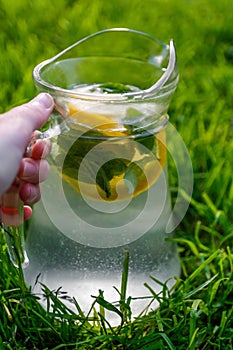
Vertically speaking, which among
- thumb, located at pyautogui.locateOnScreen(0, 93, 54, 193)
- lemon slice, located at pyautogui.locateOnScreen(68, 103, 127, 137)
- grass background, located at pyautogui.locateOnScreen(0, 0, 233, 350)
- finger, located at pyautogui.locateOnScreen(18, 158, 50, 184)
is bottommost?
grass background, located at pyautogui.locateOnScreen(0, 0, 233, 350)

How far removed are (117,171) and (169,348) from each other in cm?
25

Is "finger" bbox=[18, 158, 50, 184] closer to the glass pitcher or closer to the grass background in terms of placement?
the glass pitcher

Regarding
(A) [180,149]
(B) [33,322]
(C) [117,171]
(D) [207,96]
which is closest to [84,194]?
(C) [117,171]

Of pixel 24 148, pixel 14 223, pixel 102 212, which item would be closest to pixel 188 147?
pixel 102 212

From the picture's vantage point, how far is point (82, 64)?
1042mm

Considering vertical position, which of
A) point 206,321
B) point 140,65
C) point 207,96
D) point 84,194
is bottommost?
point 206,321

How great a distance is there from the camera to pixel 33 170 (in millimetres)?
817

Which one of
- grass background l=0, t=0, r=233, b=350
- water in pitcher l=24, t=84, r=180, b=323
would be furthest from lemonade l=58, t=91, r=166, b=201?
grass background l=0, t=0, r=233, b=350

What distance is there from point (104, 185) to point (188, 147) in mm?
504

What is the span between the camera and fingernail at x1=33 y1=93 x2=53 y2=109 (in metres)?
0.80

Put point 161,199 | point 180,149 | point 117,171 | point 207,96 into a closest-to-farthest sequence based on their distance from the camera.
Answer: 1. point 117,171
2. point 161,199
3. point 180,149
4. point 207,96

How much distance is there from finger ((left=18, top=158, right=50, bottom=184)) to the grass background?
17cm

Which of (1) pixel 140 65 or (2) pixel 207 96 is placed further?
(2) pixel 207 96

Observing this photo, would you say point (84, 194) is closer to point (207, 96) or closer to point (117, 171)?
Result: point (117, 171)
